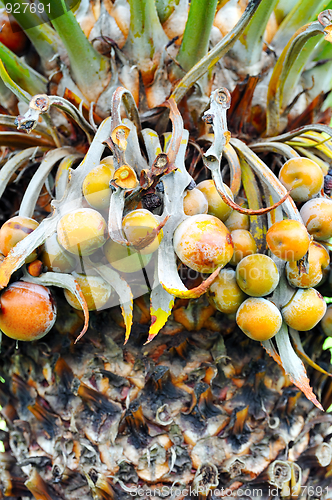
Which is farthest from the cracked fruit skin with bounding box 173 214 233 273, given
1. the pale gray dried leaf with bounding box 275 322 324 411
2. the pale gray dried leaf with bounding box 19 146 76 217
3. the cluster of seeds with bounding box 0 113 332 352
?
the pale gray dried leaf with bounding box 19 146 76 217

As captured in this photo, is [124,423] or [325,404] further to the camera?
[325,404]

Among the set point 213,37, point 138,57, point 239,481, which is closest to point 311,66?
point 213,37

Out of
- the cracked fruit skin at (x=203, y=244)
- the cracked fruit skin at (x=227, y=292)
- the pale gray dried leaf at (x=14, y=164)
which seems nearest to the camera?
the cracked fruit skin at (x=203, y=244)

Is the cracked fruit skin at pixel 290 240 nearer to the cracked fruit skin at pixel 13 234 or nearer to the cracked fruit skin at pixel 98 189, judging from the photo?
the cracked fruit skin at pixel 98 189

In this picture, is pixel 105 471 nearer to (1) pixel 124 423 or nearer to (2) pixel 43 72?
(1) pixel 124 423

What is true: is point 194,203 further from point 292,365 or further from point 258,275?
point 292,365

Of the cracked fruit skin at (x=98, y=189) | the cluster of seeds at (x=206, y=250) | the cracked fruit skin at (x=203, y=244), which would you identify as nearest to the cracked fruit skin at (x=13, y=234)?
the cluster of seeds at (x=206, y=250)

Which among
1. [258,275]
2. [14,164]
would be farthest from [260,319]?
[14,164]
